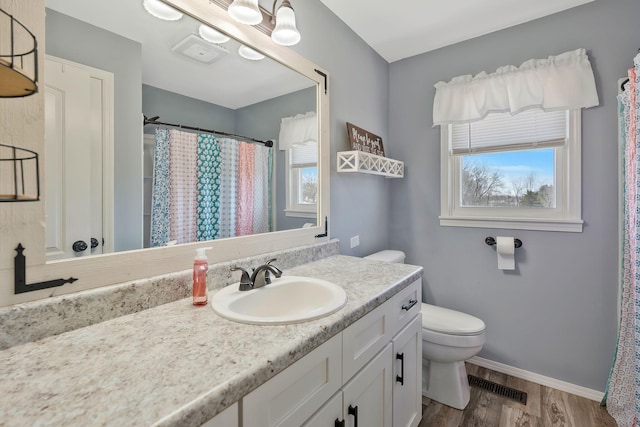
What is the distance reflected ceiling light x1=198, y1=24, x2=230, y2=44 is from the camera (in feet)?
3.74

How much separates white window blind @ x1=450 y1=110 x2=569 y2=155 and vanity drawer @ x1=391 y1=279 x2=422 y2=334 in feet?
4.32

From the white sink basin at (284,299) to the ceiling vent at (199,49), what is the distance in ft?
3.03

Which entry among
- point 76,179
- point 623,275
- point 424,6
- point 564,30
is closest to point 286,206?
point 76,179

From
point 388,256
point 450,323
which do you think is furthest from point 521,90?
point 450,323

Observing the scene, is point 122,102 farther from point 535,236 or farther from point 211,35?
point 535,236

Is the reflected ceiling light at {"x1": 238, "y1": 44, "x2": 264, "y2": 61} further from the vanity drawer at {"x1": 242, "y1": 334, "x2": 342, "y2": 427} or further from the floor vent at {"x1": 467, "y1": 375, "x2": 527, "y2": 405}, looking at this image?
the floor vent at {"x1": 467, "y1": 375, "x2": 527, "y2": 405}

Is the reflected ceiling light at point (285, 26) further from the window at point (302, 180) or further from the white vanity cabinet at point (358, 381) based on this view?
the white vanity cabinet at point (358, 381)

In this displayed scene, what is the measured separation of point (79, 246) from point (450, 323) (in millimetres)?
1861

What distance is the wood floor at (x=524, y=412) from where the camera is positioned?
1595 millimetres

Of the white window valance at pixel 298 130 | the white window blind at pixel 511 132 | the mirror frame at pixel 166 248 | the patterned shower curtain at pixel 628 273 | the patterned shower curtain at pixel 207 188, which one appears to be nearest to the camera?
the mirror frame at pixel 166 248

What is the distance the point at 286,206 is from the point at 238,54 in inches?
29.6

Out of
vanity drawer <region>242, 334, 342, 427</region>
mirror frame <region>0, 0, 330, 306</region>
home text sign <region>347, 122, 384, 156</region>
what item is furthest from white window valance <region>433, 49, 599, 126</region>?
vanity drawer <region>242, 334, 342, 427</region>

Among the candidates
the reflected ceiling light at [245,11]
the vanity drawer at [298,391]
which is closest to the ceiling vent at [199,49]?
the reflected ceiling light at [245,11]

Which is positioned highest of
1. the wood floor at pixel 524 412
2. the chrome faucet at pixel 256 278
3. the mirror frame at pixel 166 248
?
the mirror frame at pixel 166 248
